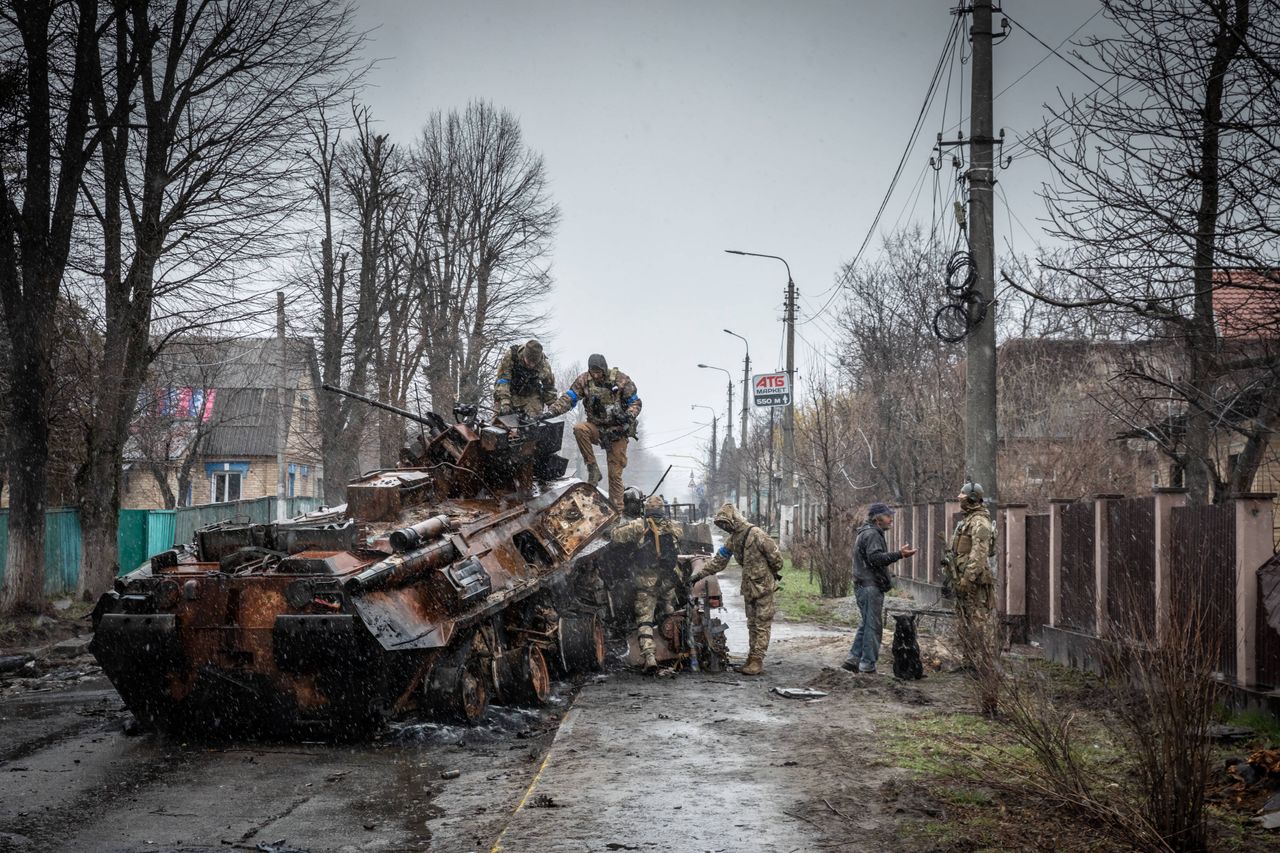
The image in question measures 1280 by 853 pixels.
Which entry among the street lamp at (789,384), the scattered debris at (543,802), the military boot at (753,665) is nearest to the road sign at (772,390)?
the street lamp at (789,384)

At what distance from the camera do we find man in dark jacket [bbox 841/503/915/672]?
12.5m

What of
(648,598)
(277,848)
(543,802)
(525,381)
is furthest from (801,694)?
(277,848)

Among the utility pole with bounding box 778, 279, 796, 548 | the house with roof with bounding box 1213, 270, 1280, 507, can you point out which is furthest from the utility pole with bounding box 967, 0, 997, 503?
the utility pole with bounding box 778, 279, 796, 548

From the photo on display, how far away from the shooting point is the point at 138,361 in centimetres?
1914

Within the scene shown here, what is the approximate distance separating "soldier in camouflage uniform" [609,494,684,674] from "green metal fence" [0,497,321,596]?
6.27 meters

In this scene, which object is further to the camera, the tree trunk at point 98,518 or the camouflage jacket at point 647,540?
the tree trunk at point 98,518

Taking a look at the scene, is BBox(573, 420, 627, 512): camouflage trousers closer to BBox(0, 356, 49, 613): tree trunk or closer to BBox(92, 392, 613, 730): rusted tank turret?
BBox(92, 392, 613, 730): rusted tank turret

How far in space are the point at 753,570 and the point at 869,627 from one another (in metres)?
1.37

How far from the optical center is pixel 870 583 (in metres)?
12.7

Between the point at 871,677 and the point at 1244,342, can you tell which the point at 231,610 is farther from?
the point at 1244,342

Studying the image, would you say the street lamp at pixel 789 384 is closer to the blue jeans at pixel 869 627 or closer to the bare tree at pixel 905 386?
the bare tree at pixel 905 386

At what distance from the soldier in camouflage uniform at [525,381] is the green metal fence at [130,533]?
14.7 ft

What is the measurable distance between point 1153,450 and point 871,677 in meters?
15.0

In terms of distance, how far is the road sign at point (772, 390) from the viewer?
35500mm
